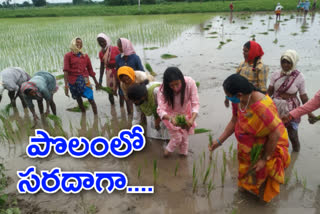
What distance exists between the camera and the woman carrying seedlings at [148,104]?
2674mm

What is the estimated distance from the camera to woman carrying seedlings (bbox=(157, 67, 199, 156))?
2.59 meters

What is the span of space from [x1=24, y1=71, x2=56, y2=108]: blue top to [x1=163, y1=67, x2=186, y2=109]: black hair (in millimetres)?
2362

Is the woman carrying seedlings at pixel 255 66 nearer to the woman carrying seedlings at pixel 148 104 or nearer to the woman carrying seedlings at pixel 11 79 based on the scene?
the woman carrying seedlings at pixel 148 104

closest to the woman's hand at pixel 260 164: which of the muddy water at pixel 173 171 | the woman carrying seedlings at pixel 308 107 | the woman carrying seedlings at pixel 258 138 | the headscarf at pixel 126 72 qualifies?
the woman carrying seedlings at pixel 258 138

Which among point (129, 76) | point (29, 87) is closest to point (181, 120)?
point (129, 76)

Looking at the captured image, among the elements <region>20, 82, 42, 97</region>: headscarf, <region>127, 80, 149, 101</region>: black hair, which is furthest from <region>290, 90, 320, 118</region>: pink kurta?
<region>20, 82, 42, 97</region>: headscarf

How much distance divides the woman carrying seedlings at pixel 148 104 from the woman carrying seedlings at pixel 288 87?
1446 mm

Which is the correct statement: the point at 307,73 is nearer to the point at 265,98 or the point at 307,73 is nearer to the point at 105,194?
the point at 265,98

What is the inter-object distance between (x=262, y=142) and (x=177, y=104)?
116cm

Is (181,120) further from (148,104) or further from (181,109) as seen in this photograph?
(148,104)

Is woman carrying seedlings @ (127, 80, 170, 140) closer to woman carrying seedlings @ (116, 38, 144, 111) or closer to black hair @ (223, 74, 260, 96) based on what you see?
woman carrying seedlings @ (116, 38, 144, 111)

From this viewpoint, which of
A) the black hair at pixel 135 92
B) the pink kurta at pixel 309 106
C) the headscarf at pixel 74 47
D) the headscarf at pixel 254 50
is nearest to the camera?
the pink kurta at pixel 309 106

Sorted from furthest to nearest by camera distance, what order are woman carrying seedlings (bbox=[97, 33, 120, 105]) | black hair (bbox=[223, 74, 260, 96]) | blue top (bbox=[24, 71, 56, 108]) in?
woman carrying seedlings (bbox=[97, 33, 120, 105]) → blue top (bbox=[24, 71, 56, 108]) → black hair (bbox=[223, 74, 260, 96])

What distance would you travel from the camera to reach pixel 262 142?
6.56 ft
